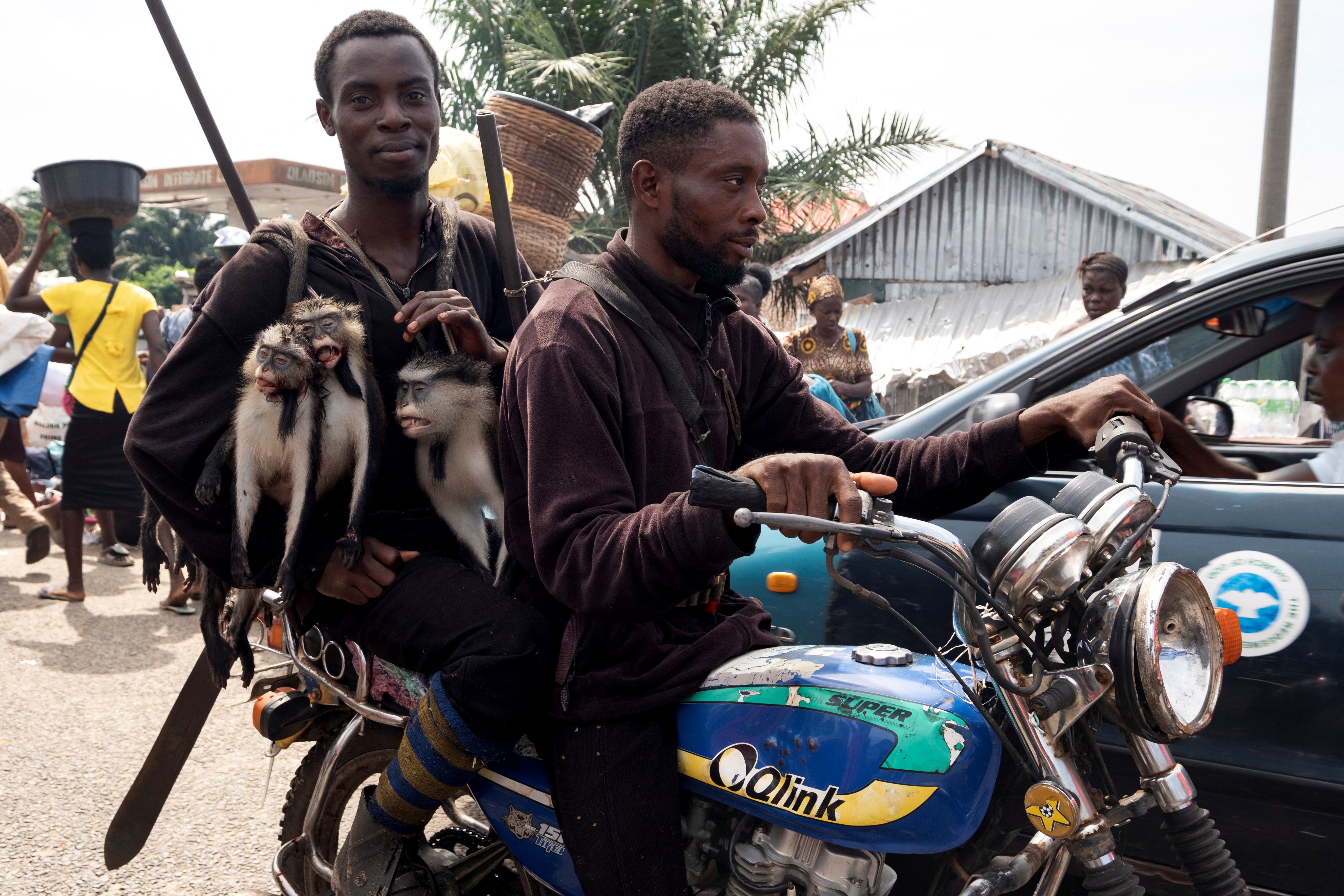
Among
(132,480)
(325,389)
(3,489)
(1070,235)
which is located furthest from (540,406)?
(1070,235)

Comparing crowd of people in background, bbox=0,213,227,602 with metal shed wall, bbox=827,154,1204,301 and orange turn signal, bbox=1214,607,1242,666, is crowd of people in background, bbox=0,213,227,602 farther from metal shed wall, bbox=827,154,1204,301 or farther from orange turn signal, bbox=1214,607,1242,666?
metal shed wall, bbox=827,154,1204,301

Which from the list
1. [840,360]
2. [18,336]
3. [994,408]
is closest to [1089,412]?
[994,408]

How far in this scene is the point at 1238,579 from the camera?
2447mm

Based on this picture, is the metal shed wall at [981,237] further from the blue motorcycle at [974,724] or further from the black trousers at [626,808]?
the black trousers at [626,808]

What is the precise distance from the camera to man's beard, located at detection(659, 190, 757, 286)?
6.40ft

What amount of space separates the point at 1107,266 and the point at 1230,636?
15.6 feet

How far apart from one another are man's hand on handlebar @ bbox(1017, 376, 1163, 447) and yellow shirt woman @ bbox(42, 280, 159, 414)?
6499 millimetres

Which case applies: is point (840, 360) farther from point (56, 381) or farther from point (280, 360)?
point (56, 381)

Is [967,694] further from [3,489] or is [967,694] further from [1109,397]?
[3,489]

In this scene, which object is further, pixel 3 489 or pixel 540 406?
pixel 3 489

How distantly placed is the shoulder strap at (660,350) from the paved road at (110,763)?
2.08 meters

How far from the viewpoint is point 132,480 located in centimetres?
694

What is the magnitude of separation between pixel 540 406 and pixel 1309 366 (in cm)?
224

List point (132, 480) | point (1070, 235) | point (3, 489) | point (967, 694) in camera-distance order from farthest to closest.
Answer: point (1070, 235), point (3, 489), point (132, 480), point (967, 694)
